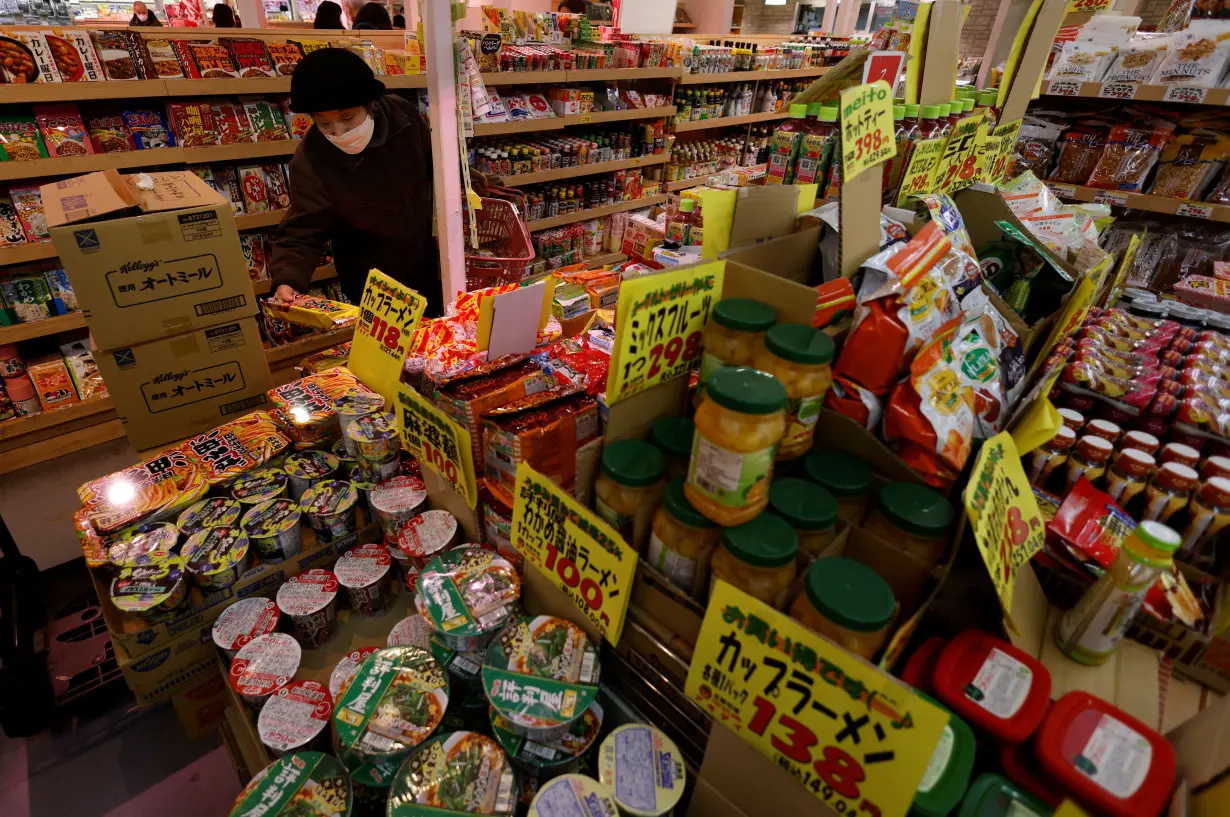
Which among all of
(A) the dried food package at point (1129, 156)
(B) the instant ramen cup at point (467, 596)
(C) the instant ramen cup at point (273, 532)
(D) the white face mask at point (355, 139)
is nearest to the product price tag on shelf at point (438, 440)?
(B) the instant ramen cup at point (467, 596)

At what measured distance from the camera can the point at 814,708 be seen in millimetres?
718

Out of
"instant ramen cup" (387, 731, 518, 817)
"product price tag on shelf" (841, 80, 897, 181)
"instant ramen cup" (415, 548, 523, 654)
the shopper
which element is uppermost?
the shopper

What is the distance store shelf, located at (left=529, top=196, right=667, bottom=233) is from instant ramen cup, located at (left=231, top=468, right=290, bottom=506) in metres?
3.02

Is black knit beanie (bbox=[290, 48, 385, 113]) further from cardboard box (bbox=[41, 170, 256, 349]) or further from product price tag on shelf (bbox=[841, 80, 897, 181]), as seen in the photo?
product price tag on shelf (bbox=[841, 80, 897, 181])

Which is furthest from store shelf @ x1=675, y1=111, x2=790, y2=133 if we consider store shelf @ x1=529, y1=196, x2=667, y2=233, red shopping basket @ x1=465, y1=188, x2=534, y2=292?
red shopping basket @ x1=465, y1=188, x2=534, y2=292

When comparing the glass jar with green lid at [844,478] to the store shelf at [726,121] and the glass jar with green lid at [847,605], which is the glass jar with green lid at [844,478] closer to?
the glass jar with green lid at [847,605]

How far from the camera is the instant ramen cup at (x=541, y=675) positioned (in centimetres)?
99

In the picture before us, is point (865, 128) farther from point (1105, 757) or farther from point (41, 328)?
point (41, 328)

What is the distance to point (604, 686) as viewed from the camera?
1.13 m

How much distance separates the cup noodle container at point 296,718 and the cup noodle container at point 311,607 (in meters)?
0.14

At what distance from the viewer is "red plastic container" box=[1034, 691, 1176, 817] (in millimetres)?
725

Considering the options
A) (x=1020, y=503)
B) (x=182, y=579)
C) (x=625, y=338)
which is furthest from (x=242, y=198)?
(x=1020, y=503)

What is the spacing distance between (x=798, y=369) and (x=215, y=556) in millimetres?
1358

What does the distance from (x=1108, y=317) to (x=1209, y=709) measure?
140 centimetres
